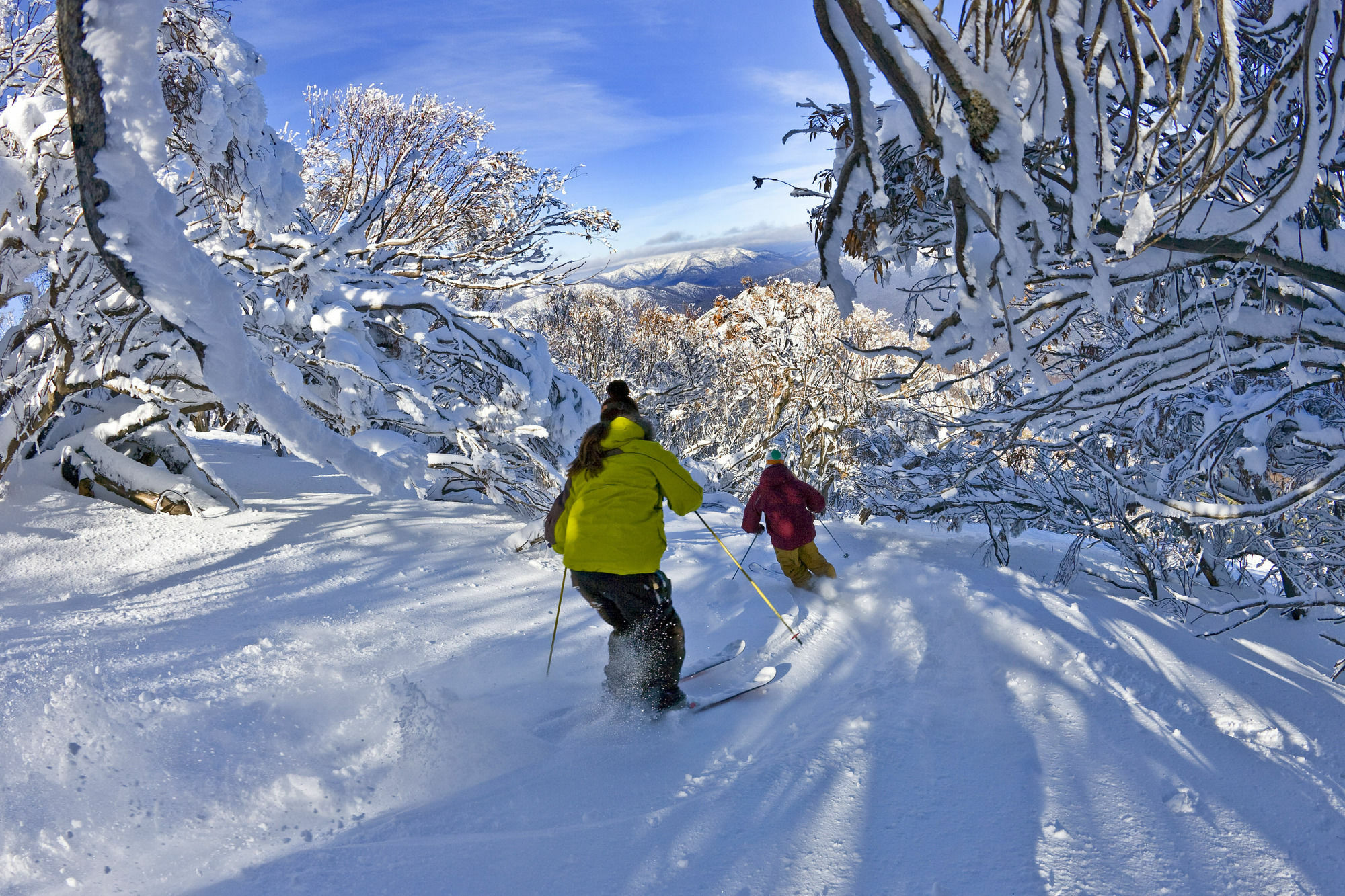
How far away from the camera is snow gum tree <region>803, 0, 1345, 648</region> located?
1.73m

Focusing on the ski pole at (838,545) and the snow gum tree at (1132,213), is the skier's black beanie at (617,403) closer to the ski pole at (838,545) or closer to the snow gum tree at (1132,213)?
the snow gum tree at (1132,213)

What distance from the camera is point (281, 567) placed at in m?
5.08

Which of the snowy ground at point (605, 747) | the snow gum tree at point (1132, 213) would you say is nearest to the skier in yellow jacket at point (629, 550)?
the snowy ground at point (605, 747)

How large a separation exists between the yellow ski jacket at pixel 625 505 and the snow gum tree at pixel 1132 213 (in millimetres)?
1340

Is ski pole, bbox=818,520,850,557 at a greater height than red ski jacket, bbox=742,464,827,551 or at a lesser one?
lesser

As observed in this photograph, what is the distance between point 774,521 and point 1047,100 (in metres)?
4.45

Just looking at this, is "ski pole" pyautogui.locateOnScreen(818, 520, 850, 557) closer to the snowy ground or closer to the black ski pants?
the snowy ground

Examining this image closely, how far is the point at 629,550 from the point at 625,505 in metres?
0.23

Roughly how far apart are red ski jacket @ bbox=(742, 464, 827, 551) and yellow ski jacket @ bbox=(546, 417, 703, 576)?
2381mm

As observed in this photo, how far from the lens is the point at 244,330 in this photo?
3848 millimetres

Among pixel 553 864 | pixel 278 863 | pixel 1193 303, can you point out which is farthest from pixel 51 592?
pixel 1193 303

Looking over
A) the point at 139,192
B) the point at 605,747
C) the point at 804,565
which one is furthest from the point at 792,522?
the point at 139,192

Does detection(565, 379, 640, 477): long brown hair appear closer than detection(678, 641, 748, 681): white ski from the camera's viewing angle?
Yes

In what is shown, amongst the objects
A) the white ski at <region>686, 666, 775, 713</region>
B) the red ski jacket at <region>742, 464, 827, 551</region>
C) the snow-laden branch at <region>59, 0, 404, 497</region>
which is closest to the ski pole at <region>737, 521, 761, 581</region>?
the red ski jacket at <region>742, 464, 827, 551</region>
